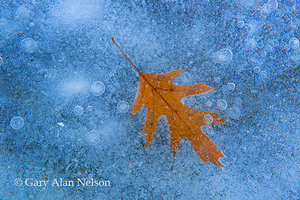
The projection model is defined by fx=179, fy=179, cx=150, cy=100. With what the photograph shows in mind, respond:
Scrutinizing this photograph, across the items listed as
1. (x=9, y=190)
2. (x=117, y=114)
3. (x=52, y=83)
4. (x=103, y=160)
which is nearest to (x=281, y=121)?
(x=117, y=114)

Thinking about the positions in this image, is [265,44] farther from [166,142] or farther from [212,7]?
[166,142]

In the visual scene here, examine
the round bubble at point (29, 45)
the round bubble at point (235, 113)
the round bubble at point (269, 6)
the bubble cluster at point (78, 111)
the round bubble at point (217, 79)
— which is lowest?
the round bubble at point (235, 113)

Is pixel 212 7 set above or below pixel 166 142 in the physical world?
above

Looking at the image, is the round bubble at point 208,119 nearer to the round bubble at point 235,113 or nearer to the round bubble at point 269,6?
the round bubble at point 235,113

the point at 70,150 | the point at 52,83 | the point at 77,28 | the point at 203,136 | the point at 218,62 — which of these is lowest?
the point at 203,136

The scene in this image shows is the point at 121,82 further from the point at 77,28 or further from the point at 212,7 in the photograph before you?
the point at 212,7

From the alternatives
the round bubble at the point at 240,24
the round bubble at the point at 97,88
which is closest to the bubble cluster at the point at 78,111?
the round bubble at the point at 97,88

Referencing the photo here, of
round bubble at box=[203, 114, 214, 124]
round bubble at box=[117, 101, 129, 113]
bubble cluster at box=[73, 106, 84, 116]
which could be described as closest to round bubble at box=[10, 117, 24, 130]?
bubble cluster at box=[73, 106, 84, 116]

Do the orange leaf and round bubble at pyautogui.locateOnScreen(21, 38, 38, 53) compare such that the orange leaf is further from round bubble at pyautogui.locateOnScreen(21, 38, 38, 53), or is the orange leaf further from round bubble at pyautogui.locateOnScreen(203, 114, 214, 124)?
round bubble at pyautogui.locateOnScreen(21, 38, 38, 53)
